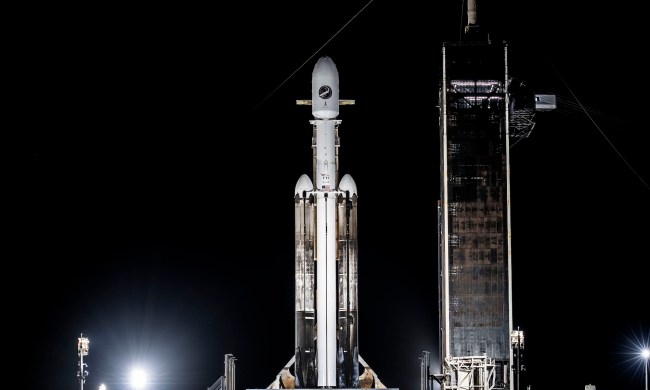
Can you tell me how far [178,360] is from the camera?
37.4m

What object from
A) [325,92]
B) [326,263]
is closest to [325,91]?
[325,92]

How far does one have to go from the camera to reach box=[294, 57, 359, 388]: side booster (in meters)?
25.6

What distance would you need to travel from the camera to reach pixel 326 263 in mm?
25641

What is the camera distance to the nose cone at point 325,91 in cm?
2561

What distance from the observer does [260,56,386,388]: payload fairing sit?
25.6m

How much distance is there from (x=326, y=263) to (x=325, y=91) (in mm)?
4716

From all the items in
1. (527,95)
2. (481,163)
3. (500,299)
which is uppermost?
(527,95)

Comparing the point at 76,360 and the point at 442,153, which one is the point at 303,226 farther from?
the point at 76,360

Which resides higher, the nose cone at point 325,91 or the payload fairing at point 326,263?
the nose cone at point 325,91

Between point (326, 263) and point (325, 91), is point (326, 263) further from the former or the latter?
point (325, 91)

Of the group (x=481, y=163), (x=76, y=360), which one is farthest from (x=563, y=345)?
(x=76, y=360)

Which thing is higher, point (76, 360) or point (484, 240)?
point (484, 240)

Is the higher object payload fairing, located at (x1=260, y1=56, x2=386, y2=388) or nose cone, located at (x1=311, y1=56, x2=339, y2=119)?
nose cone, located at (x1=311, y1=56, x2=339, y2=119)

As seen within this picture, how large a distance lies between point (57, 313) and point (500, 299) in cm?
1924
